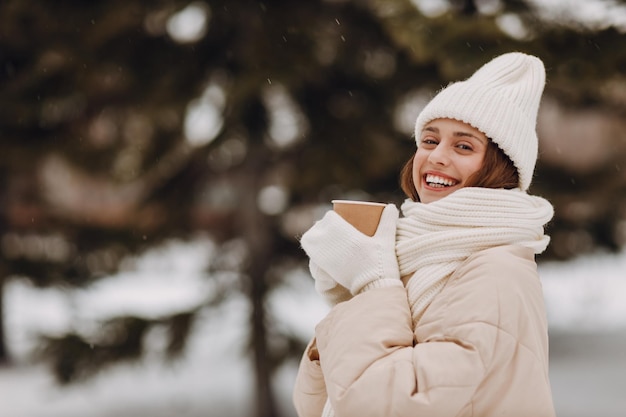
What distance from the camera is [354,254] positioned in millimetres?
1651

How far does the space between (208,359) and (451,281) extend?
9343 millimetres

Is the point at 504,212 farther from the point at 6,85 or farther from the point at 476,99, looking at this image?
the point at 6,85

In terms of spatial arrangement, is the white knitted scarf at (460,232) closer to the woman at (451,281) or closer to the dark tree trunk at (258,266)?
the woman at (451,281)

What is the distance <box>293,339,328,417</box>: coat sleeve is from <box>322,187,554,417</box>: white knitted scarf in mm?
296

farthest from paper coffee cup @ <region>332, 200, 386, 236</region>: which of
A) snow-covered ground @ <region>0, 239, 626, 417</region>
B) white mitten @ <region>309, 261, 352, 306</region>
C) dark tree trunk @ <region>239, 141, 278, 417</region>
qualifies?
snow-covered ground @ <region>0, 239, 626, 417</region>

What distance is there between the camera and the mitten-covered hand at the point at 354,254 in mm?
1656

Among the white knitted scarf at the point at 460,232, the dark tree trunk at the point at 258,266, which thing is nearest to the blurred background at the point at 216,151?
the dark tree trunk at the point at 258,266

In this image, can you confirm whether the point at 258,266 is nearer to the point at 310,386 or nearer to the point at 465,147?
the point at 310,386

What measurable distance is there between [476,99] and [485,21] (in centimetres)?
210

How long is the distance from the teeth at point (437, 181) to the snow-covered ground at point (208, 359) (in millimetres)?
4958

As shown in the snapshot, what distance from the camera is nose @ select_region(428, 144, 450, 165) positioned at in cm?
175

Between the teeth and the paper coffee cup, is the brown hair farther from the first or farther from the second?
the paper coffee cup

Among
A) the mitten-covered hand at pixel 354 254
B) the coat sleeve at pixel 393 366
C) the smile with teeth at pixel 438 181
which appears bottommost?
the coat sleeve at pixel 393 366

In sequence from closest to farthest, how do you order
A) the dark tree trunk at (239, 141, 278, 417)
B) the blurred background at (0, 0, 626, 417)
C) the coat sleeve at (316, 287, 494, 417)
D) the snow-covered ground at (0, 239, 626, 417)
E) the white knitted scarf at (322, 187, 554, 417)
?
the coat sleeve at (316, 287, 494, 417)
the white knitted scarf at (322, 187, 554, 417)
the blurred background at (0, 0, 626, 417)
the dark tree trunk at (239, 141, 278, 417)
the snow-covered ground at (0, 239, 626, 417)
